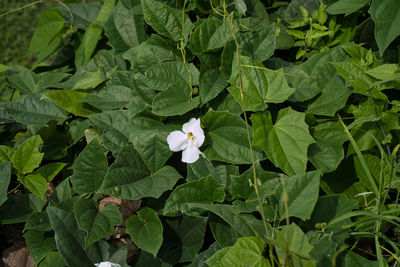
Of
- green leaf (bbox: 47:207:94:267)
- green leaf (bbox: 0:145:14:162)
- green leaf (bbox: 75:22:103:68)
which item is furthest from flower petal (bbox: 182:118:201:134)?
green leaf (bbox: 75:22:103:68)

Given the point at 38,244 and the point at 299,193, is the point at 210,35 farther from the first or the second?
the point at 38,244

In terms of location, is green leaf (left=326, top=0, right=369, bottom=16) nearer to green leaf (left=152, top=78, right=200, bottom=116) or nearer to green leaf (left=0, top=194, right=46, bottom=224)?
green leaf (left=152, top=78, right=200, bottom=116)

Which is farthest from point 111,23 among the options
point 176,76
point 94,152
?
point 94,152

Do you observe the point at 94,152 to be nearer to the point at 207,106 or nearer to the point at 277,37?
the point at 207,106

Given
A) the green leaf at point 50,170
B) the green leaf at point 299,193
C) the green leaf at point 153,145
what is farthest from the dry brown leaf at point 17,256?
the green leaf at point 299,193

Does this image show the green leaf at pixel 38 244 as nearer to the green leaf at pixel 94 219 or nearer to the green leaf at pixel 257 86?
the green leaf at pixel 94 219
